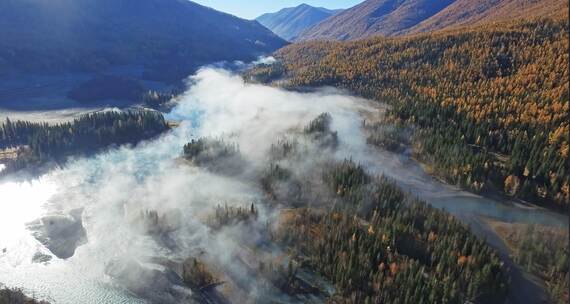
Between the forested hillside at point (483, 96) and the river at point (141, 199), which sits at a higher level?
the forested hillside at point (483, 96)

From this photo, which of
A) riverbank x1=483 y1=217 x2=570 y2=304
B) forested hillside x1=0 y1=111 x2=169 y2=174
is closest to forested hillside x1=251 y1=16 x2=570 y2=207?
riverbank x1=483 y1=217 x2=570 y2=304

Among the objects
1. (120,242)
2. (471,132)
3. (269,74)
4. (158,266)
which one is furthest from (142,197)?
(269,74)

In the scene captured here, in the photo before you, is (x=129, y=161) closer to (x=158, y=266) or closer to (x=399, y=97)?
(x=158, y=266)

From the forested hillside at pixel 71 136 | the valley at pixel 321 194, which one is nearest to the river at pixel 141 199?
the valley at pixel 321 194

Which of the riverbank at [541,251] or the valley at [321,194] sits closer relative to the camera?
the riverbank at [541,251]

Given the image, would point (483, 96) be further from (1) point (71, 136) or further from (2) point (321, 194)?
(1) point (71, 136)

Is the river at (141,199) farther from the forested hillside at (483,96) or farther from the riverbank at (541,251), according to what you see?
the forested hillside at (483,96)

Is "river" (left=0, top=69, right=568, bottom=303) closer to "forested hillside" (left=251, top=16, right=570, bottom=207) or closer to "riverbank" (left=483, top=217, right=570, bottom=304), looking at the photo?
"riverbank" (left=483, top=217, right=570, bottom=304)

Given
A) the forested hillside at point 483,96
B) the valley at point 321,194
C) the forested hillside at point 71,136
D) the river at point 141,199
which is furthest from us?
the forested hillside at point 71,136

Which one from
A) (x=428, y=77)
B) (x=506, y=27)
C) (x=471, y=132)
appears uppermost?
(x=506, y=27)
